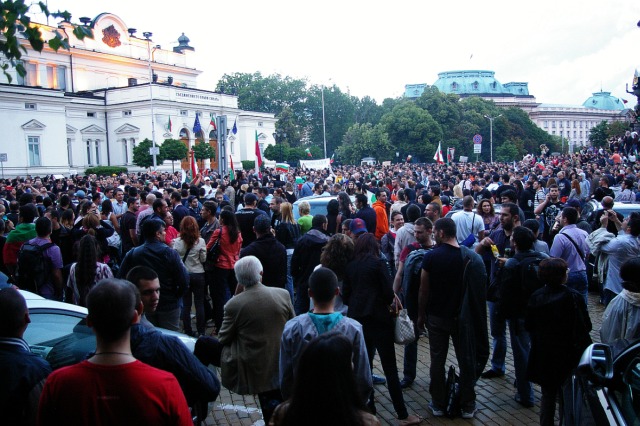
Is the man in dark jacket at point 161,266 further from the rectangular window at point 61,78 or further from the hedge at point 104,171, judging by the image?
the rectangular window at point 61,78

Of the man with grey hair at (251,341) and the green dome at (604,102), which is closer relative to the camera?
the man with grey hair at (251,341)

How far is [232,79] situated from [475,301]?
3562 inches

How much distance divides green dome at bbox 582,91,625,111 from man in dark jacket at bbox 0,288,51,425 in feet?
590

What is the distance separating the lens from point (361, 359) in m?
4.07

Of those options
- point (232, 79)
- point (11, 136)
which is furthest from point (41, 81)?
point (232, 79)

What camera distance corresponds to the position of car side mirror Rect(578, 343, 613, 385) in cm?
405

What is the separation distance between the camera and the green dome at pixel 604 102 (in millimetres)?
161000

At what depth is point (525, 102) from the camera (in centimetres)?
13712

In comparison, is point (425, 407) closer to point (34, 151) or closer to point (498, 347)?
point (498, 347)

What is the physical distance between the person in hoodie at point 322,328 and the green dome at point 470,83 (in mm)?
134683

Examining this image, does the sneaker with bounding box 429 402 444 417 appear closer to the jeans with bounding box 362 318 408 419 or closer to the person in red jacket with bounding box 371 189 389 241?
the jeans with bounding box 362 318 408 419

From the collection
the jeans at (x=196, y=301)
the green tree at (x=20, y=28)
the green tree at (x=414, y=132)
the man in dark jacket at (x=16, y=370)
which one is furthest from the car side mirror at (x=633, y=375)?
the green tree at (x=414, y=132)

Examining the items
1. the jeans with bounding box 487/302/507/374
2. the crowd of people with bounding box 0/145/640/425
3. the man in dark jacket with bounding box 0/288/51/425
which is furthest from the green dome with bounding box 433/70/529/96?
the man in dark jacket with bounding box 0/288/51/425

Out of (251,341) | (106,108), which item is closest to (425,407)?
(251,341)
